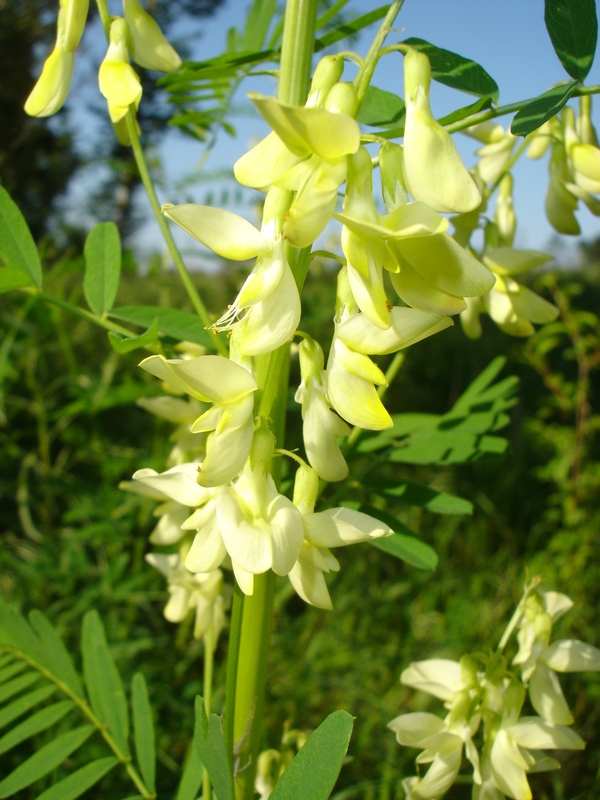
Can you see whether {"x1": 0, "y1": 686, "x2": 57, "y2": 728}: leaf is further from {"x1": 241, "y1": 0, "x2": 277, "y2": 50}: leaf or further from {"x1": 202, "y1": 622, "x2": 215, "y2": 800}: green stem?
{"x1": 241, "y1": 0, "x2": 277, "y2": 50}: leaf

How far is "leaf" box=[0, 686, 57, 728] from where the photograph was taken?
0.62 metres

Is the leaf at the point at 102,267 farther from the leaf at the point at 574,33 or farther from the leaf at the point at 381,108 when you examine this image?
the leaf at the point at 574,33

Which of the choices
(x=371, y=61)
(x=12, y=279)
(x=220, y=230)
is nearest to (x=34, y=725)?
(x=12, y=279)

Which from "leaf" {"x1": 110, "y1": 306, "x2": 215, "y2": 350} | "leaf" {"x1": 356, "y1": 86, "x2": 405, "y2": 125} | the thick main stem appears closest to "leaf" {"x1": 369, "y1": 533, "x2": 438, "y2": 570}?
the thick main stem

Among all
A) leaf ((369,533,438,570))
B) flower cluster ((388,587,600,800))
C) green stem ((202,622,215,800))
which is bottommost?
flower cluster ((388,587,600,800))

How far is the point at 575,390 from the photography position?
2.51m

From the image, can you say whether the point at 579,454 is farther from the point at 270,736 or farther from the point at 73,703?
the point at 73,703

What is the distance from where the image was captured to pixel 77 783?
0.58 m

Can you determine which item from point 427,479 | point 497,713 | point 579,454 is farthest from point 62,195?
point 497,713

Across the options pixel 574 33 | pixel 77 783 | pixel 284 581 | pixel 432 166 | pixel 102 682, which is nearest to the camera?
pixel 432 166

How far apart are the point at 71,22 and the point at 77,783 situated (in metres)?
0.63

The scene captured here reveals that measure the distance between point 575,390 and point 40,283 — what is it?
231 cm

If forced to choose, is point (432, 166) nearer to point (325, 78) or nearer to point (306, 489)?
point (325, 78)

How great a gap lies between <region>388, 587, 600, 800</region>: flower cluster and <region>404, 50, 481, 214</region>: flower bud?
447 mm
